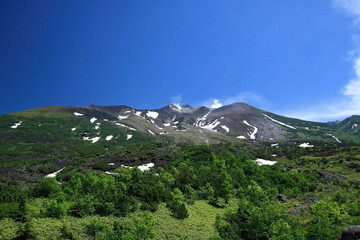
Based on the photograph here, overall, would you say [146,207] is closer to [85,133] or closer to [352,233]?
[352,233]

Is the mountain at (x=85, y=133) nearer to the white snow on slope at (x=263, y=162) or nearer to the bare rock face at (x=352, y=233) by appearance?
the white snow on slope at (x=263, y=162)

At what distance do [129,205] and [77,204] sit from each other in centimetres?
335

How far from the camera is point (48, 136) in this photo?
10431 centimetres

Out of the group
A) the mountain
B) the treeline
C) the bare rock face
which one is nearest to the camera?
the treeline

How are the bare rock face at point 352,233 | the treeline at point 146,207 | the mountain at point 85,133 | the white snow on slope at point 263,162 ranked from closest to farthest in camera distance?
the treeline at point 146,207, the bare rock face at point 352,233, the white snow on slope at point 263,162, the mountain at point 85,133

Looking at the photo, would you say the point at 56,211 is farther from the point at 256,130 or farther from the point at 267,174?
the point at 256,130

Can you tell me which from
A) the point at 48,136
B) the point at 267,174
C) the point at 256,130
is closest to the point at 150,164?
the point at 267,174

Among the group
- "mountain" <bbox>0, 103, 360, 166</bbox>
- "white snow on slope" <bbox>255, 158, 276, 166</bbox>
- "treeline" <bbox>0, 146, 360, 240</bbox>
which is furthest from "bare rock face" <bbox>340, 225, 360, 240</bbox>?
"mountain" <bbox>0, 103, 360, 166</bbox>

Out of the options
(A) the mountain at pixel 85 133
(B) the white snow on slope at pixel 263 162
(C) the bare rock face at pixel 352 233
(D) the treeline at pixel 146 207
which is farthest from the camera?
(A) the mountain at pixel 85 133

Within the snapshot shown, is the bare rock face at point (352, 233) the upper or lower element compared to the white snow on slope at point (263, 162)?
lower

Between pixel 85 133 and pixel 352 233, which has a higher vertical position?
pixel 85 133

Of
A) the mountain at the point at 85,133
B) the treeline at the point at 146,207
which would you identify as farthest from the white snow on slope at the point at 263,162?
the mountain at the point at 85,133

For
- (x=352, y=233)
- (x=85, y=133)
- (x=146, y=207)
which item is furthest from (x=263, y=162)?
(x=85, y=133)

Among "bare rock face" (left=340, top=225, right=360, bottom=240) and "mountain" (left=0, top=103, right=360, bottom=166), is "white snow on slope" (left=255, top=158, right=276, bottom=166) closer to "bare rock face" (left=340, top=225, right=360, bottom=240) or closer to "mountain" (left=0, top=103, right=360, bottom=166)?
"bare rock face" (left=340, top=225, right=360, bottom=240)
